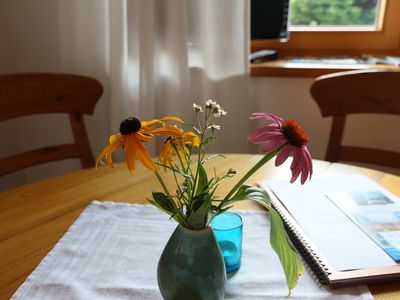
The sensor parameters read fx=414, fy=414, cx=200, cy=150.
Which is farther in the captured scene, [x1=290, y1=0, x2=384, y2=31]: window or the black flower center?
[x1=290, y1=0, x2=384, y2=31]: window

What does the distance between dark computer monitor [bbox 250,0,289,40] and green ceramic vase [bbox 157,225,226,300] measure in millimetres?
1260

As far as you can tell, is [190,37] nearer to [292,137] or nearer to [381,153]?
[381,153]

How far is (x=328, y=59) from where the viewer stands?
5.41ft

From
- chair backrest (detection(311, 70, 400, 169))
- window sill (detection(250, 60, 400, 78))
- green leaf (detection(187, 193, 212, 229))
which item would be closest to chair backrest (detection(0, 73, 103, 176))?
window sill (detection(250, 60, 400, 78))

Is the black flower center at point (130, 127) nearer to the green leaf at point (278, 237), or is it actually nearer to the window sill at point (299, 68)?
the green leaf at point (278, 237)

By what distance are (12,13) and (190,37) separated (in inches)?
28.3

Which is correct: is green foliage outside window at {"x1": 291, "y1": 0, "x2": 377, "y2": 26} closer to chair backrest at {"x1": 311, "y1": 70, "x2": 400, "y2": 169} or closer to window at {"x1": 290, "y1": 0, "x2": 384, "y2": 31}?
window at {"x1": 290, "y1": 0, "x2": 384, "y2": 31}

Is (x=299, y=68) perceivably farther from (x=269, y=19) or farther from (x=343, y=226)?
(x=343, y=226)

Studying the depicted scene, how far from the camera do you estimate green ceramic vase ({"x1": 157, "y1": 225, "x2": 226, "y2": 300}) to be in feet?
1.60

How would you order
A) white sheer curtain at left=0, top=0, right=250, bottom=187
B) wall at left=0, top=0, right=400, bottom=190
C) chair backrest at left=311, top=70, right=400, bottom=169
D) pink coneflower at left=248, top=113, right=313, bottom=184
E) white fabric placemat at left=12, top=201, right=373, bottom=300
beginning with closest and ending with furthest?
A: pink coneflower at left=248, top=113, right=313, bottom=184 → white fabric placemat at left=12, top=201, right=373, bottom=300 → chair backrest at left=311, top=70, right=400, bottom=169 → white sheer curtain at left=0, top=0, right=250, bottom=187 → wall at left=0, top=0, right=400, bottom=190

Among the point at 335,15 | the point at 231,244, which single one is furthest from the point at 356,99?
the point at 231,244

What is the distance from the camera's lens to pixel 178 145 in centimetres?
51

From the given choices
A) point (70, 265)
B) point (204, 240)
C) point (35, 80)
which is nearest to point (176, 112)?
point (35, 80)

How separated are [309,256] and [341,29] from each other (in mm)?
1340
